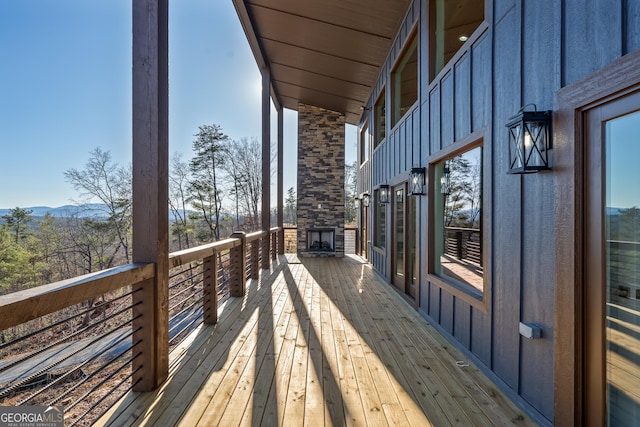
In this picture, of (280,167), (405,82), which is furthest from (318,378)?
(280,167)

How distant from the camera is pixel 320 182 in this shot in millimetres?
9594

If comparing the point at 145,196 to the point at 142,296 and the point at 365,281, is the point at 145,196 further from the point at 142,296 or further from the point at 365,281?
the point at 365,281

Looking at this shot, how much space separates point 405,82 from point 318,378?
4528mm

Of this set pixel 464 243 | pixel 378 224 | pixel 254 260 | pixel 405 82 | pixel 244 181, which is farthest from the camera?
pixel 244 181

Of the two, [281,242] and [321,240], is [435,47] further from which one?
[281,242]

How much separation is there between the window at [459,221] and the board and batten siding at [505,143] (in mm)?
192

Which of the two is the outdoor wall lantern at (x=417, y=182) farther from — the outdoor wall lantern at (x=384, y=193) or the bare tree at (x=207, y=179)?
the bare tree at (x=207, y=179)

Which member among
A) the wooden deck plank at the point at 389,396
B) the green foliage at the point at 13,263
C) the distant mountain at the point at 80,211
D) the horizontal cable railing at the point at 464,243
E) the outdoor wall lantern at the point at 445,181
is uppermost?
the outdoor wall lantern at the point at 445,181

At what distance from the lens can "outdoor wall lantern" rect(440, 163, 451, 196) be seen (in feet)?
11.3

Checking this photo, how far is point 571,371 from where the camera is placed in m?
1.68

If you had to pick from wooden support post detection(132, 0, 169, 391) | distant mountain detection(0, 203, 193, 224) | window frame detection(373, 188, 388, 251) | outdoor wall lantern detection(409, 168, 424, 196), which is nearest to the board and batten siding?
outdoor wall lantern detection(409, 168, 424, 196)

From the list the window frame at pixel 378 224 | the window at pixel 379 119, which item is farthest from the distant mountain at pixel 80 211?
the window at pixel 379 119

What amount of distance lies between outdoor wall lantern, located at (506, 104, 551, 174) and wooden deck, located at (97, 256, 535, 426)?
59.3 inches

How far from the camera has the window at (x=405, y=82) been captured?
4676 millimetres
